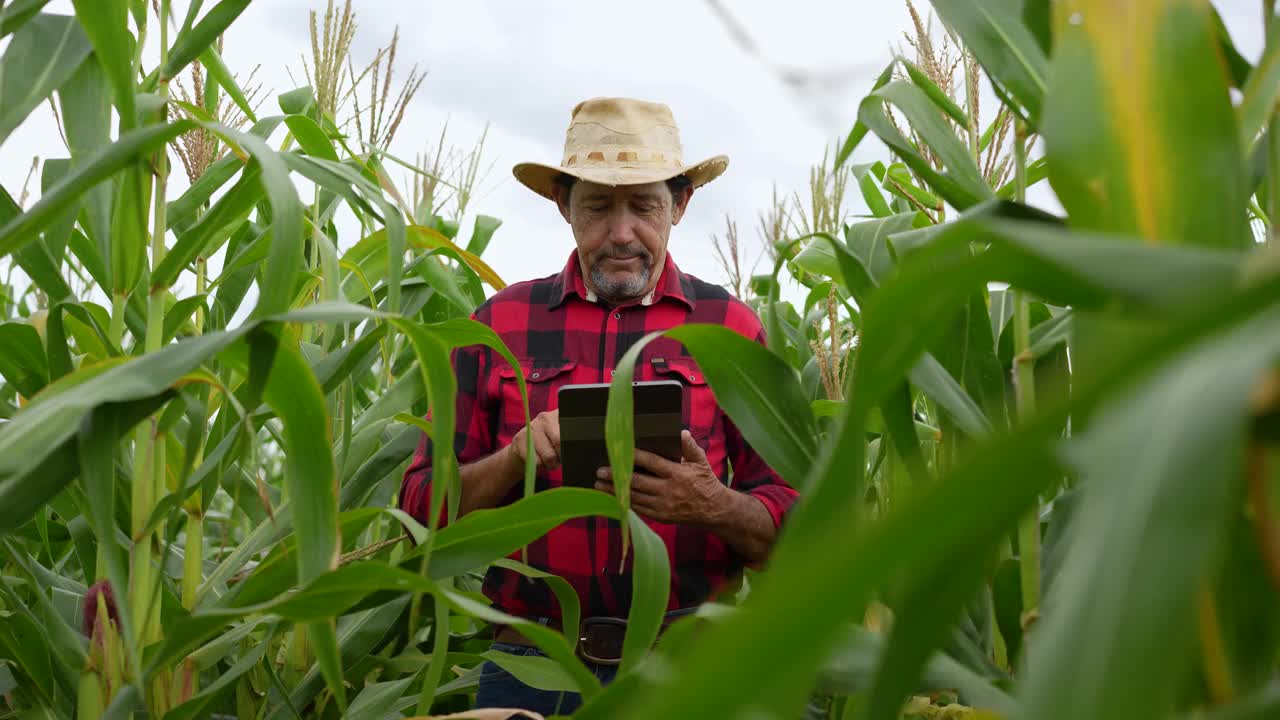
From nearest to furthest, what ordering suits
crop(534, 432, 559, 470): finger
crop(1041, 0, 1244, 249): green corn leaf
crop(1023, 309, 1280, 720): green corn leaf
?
crop(1023, 309, 1280, 720): green corn leaf
crop(1041, 0, 1244, 249): green corn leaf
crop(534, 432, 559, 470): finger

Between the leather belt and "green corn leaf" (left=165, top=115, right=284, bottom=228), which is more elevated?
"green corn leaf" (left=165, top=115, right=284, bottom=228)

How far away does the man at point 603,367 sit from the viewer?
165 centimetres

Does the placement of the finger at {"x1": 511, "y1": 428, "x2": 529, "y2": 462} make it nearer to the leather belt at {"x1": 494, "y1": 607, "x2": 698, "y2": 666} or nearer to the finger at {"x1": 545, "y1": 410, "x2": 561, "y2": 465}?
the finger at {"x1": 545, "y1": 410, "x2": 561, "y2": 465}

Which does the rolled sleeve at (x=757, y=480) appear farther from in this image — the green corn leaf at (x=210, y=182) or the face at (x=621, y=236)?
the green corn leaf at (x=210, y=182)

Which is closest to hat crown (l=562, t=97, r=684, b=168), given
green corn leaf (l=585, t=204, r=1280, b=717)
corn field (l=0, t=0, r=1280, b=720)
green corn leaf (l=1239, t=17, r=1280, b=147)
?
corn field (l=0, t=0, r=1280, b=720)

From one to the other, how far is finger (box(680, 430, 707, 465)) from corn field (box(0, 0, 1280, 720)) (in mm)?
202

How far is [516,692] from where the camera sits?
162 cm

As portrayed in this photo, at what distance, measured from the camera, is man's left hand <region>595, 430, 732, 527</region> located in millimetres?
1437

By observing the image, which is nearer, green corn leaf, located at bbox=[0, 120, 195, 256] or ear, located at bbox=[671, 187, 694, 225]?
green corn leaf, located at bbox=[0, 120, 195, 256]

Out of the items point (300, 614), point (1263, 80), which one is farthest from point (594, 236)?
point (1263, 80)

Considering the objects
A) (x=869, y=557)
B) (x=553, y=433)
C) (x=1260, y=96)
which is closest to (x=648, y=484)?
(x=553, y=433)

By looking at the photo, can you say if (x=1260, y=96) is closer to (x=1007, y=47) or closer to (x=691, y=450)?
(x=1007, y=47)

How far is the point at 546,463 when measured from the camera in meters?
1.50

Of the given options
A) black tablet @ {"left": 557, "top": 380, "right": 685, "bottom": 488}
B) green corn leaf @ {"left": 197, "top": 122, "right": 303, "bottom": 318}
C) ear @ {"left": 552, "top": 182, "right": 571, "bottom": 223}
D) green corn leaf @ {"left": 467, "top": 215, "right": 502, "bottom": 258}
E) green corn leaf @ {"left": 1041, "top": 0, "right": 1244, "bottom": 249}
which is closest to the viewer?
green corn leaf @ {"left": 1041, "top": 0, "right": 1244, "bottom": 249}
